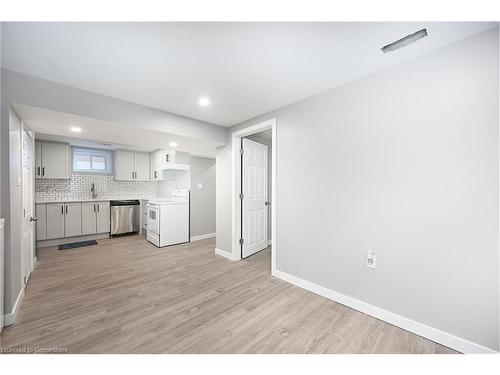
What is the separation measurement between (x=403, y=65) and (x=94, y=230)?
20.5 ft

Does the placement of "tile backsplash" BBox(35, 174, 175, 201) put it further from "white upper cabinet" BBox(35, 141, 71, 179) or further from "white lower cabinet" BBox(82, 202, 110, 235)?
"white lower cabinet" BBox(82, 202, 110, 235)

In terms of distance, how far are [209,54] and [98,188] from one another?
17.4ft

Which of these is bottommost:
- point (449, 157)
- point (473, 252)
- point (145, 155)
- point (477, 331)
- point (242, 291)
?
point (242, 291)

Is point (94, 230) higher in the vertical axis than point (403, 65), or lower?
lower

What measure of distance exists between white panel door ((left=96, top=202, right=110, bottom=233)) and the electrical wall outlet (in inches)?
219

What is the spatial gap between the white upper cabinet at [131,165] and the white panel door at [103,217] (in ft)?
2.65

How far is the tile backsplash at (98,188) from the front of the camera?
4.58 m

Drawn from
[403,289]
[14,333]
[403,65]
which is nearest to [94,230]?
[14,333]

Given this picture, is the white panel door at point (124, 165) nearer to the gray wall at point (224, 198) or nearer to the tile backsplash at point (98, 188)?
the tile backsplash at point (98, 188)

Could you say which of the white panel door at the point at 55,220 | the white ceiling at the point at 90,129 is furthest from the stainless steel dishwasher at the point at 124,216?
the white ceiling at the point at 90,129
